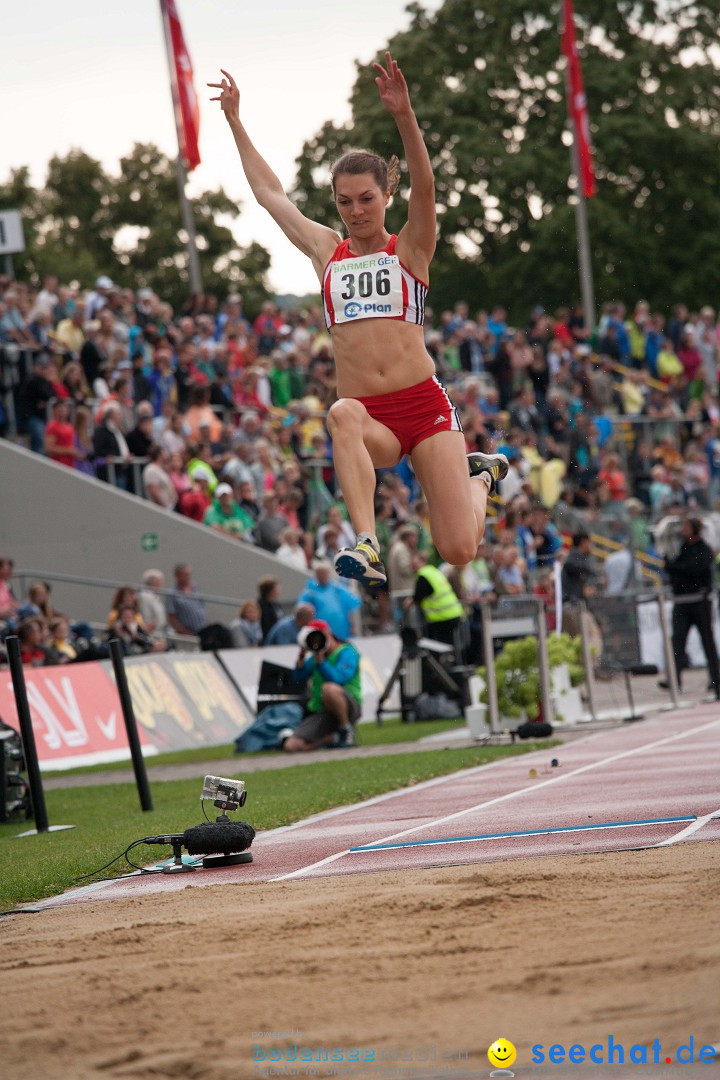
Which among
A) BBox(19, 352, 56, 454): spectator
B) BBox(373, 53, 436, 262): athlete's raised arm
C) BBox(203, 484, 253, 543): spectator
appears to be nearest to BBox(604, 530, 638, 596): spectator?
BBox(203, 484, 253, 543): spectator

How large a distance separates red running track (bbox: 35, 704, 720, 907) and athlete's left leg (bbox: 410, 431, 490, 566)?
138cm

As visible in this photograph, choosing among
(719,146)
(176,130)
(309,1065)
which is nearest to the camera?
(309,1065)

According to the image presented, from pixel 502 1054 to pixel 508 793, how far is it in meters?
6.08

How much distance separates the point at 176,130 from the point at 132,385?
859cm

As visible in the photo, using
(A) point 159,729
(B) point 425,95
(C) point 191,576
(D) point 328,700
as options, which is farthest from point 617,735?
(B) point 425,95

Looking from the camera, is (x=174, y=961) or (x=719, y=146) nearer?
(x=174, y=961)

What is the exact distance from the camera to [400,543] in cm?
2028

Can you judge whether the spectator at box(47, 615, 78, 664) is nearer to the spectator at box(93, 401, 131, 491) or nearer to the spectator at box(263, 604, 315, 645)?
the spectator at box(263, 604, 315, 645)

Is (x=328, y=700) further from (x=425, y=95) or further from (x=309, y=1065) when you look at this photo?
(x=425, y=95)

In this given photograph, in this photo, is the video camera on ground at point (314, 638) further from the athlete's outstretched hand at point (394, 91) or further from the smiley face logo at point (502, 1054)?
the smiley face logo at point (502, 1054)

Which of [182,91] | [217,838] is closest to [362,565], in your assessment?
[217,838]

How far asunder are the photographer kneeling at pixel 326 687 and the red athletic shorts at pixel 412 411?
797cm

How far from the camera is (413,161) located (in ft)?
24.1

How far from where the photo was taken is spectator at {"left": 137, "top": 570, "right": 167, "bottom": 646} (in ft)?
60.9
